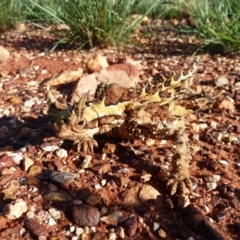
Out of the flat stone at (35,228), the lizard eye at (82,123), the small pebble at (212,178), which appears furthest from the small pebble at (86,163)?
the small pebble at (212,178)

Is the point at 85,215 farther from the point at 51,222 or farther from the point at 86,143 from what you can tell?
the point at 86,143

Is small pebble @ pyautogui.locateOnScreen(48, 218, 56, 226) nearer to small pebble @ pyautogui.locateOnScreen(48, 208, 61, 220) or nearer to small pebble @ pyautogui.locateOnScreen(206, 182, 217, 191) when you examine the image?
small pebble @ pyautogui.locateOnScreen(48, 208, 61, 220)

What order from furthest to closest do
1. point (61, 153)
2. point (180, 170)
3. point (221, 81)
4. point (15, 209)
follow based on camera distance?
1. point (221, 81)
2. point (61, 153)
3. point (180, 170)
4. point (15, 209)

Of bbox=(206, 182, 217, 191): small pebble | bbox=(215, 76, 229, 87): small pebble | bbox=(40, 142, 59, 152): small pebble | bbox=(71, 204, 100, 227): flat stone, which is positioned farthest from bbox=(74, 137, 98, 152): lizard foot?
bbox=(215, 76, 229, 87): small pebble

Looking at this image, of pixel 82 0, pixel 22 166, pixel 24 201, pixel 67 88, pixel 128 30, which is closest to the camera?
pixel 24 201

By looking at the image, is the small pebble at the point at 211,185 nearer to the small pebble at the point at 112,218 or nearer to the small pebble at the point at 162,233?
the small pebble at the point at 162,233

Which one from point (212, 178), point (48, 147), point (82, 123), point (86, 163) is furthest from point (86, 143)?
point (212, 178)

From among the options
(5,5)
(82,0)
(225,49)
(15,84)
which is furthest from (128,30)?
(5,5)

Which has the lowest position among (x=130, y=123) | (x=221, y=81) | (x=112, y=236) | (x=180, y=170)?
(x=221, y=81)

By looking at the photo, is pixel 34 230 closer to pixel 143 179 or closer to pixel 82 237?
pixel 82 237
